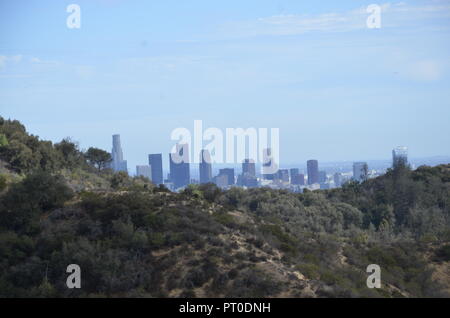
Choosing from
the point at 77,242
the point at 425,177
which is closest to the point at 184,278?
the point at 77,242

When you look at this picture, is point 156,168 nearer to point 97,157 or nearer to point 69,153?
point 97,157

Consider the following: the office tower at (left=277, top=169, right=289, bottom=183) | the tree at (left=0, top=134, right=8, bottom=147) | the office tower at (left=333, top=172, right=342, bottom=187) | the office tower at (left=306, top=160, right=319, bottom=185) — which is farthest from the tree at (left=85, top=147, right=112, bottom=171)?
the office tower at (left=333, top=172, right=342, bottom=187)

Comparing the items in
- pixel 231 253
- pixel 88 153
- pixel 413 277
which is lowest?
pixel 413 277

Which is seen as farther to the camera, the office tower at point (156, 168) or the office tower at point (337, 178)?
the office tower at point (337, 178)

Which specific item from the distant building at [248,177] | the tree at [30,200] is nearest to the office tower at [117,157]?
the distant building at [248,177]

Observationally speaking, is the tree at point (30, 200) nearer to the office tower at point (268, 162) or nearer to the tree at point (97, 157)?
the office tower at point (268, 162)
